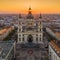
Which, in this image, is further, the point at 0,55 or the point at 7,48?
the point at 7,48

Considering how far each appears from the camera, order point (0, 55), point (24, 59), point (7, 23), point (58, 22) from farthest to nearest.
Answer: point (7, 23) → point (58, 22) → point (24, 59) → point (0, 55)

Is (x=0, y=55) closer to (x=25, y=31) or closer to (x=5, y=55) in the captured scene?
(x=5, y=55)

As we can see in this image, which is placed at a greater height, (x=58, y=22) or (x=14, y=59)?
(x=58, y=22)

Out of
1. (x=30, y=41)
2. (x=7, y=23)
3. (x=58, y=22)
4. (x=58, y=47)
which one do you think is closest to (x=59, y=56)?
(x=58, y=47)

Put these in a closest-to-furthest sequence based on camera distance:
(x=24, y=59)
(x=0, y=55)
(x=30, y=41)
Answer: (x=0, y=55)
(x=24, y=59)
(x=30, y=41)

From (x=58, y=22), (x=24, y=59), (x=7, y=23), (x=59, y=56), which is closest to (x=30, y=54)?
(x=24, y=59)

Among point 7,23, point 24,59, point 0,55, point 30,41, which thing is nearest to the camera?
point 0,55

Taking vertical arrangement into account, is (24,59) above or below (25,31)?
below

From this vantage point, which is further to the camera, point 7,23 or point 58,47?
point 7,23

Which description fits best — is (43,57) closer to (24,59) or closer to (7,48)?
(24,59)
